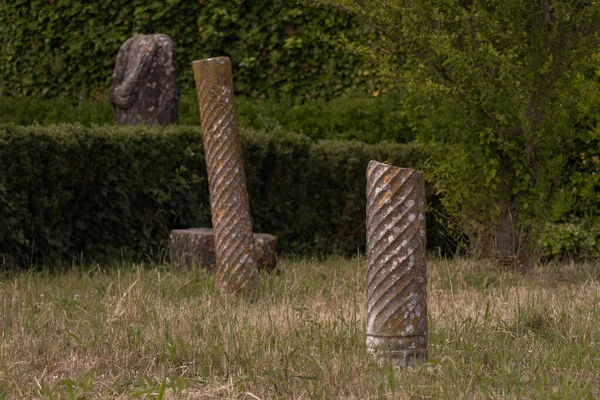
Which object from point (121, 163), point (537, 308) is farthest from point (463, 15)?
point (121, 163)

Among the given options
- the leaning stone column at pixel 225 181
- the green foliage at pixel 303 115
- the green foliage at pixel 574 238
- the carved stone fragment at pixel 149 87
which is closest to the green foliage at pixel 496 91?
the green foliage at pixel 574 238

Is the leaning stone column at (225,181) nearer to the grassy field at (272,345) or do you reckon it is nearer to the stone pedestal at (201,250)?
the grassy field at (272,345)

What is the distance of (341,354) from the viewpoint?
440 centimetres

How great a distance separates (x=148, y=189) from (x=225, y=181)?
7.05 ft

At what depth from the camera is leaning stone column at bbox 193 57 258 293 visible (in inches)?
254

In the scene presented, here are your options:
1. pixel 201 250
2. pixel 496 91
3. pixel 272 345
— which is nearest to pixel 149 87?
pixel 201 250

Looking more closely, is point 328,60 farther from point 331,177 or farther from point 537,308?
point 537,308

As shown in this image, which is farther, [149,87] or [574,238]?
[149,87]

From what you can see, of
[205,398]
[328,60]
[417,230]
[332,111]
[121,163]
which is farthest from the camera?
[328,60]

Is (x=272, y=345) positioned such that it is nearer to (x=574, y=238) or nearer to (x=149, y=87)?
(x=574, y=238)

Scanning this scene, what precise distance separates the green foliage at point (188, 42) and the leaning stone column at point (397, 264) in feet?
23.6

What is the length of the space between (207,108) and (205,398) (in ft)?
9.82

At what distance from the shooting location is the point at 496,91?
760 centimetres

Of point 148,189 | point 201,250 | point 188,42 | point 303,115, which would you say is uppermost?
point 188,42
